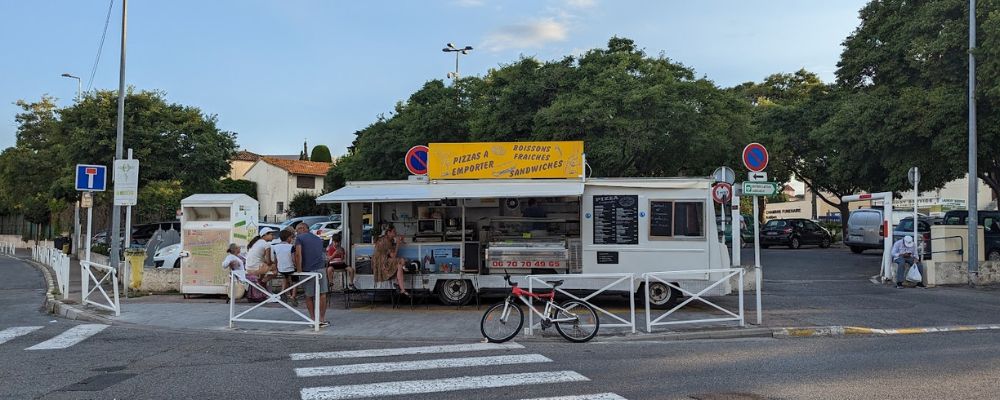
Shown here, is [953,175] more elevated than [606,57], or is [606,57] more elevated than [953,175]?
[606,57]

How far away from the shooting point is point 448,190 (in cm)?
1240

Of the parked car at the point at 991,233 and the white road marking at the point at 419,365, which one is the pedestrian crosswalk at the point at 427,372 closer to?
the white road marking at the point at 419,365

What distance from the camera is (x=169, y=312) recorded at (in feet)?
40.1

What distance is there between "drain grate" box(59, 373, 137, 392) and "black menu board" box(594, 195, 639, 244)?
7650 mm

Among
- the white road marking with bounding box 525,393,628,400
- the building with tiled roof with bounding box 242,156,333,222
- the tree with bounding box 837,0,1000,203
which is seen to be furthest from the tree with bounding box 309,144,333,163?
the white road marking with bounding box 525,393,628,400

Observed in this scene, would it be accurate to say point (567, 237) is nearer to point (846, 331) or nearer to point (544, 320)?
point (544, 320)

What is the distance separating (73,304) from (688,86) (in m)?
18.2

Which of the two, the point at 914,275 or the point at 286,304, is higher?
the point at 914,275

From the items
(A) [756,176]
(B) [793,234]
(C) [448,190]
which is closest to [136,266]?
(C) [448,190]

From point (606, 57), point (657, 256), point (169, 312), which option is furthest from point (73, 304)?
point (606, 57)

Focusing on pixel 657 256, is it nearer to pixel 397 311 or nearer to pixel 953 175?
pixel 397 311

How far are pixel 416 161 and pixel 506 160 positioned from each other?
3.59 meters

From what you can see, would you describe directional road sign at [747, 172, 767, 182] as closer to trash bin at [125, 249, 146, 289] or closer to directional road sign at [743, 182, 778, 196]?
directional road sign at [743, 182, 778, 196]

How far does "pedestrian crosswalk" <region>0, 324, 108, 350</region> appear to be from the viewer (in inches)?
358
